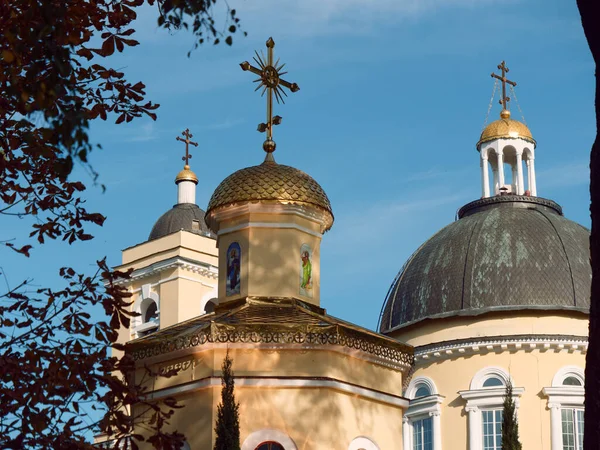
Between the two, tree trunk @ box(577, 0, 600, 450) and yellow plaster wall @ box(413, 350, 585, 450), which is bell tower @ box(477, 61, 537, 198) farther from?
tree trunk @ box(577, 0, 600, 450)

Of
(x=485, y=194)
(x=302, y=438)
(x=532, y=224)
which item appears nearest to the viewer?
(x=302, y=438)

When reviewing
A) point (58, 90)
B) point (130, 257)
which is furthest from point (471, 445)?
point (58, 90)

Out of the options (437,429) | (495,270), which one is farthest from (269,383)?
(495,270)

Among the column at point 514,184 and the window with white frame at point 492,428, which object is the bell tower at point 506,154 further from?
the window with white frame at point 492,428

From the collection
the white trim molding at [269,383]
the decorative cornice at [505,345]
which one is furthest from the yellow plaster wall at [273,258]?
the decorative cornice at [505,345]

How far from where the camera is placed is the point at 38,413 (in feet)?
36.4

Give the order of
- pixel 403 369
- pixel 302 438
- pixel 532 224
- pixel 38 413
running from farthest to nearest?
pixel 532 224, pixel 403 369, pixel 302 438, pixel 38 413

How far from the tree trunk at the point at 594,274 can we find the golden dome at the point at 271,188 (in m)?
11.2

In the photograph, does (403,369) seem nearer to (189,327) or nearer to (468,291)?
(189,327)

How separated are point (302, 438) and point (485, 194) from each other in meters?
21.9

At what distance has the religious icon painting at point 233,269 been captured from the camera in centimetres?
2105

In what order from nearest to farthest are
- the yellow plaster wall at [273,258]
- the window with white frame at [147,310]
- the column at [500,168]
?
Result: the yellow plaster wall at [273,258] → the window with white frame at [147,310] → the column at [500,168]

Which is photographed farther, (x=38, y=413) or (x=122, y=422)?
(x=122, y=422)

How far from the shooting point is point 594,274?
9.85 m
